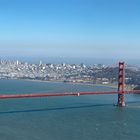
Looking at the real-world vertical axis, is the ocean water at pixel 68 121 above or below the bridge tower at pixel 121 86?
below

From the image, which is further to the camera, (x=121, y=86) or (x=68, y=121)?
(x=121, y=86)

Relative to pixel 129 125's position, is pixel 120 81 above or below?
above

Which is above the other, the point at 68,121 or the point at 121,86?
the point at 121,86

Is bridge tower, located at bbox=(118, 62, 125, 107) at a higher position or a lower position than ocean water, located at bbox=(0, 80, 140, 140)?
higher

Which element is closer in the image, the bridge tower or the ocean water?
the ocean water

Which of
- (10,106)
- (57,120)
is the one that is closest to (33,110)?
(10,106)

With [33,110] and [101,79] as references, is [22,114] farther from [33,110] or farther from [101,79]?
[101,79]

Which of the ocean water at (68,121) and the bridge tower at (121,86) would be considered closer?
the ocean water at (68,121)

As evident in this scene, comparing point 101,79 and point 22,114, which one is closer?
point 22,114

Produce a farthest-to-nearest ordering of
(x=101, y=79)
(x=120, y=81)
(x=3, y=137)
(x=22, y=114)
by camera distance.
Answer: (x=101, y=79), (x=120, y=81), (x=22, y=114), (x=3, y=137)

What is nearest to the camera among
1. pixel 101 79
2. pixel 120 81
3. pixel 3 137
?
pixel 3 137
